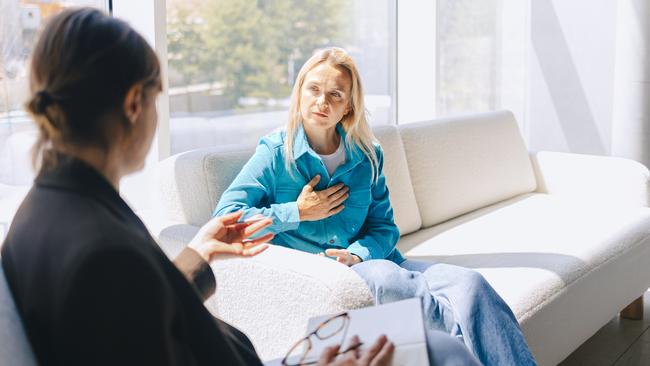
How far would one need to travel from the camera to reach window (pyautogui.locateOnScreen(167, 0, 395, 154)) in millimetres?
3570

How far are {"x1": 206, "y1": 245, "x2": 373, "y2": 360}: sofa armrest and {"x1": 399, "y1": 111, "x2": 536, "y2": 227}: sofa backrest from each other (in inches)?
51.0

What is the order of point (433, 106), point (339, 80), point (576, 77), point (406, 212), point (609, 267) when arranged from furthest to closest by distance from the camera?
point (576, 77)
point (433, 106)
point (406, 212)
point (609, 267)
point (339, 80)

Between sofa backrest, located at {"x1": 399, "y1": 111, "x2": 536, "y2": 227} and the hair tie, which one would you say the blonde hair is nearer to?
sofa backrest, located at {"x1": 399, "y1": 111, "x2": 536, "y2": 227}

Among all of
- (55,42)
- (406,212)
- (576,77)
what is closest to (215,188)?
(406,212)

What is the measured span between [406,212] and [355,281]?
1253mm

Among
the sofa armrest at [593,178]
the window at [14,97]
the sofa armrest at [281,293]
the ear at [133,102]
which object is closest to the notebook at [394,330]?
the sofa armrest at [281,293]

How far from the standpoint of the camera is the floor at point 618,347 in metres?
2.87

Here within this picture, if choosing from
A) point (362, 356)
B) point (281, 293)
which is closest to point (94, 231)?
point (362, 356)

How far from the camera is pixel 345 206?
7.70 feet

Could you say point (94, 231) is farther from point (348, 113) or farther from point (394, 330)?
point (348, 113)

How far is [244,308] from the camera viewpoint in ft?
6.60

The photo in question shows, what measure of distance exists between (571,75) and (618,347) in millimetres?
2380

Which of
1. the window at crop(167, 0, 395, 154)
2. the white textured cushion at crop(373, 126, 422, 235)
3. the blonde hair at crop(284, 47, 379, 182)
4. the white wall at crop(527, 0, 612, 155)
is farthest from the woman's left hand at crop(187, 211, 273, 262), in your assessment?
the white wall at crop(527, 0, 612, 155)

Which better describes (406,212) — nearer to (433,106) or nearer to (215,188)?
(215,188)
